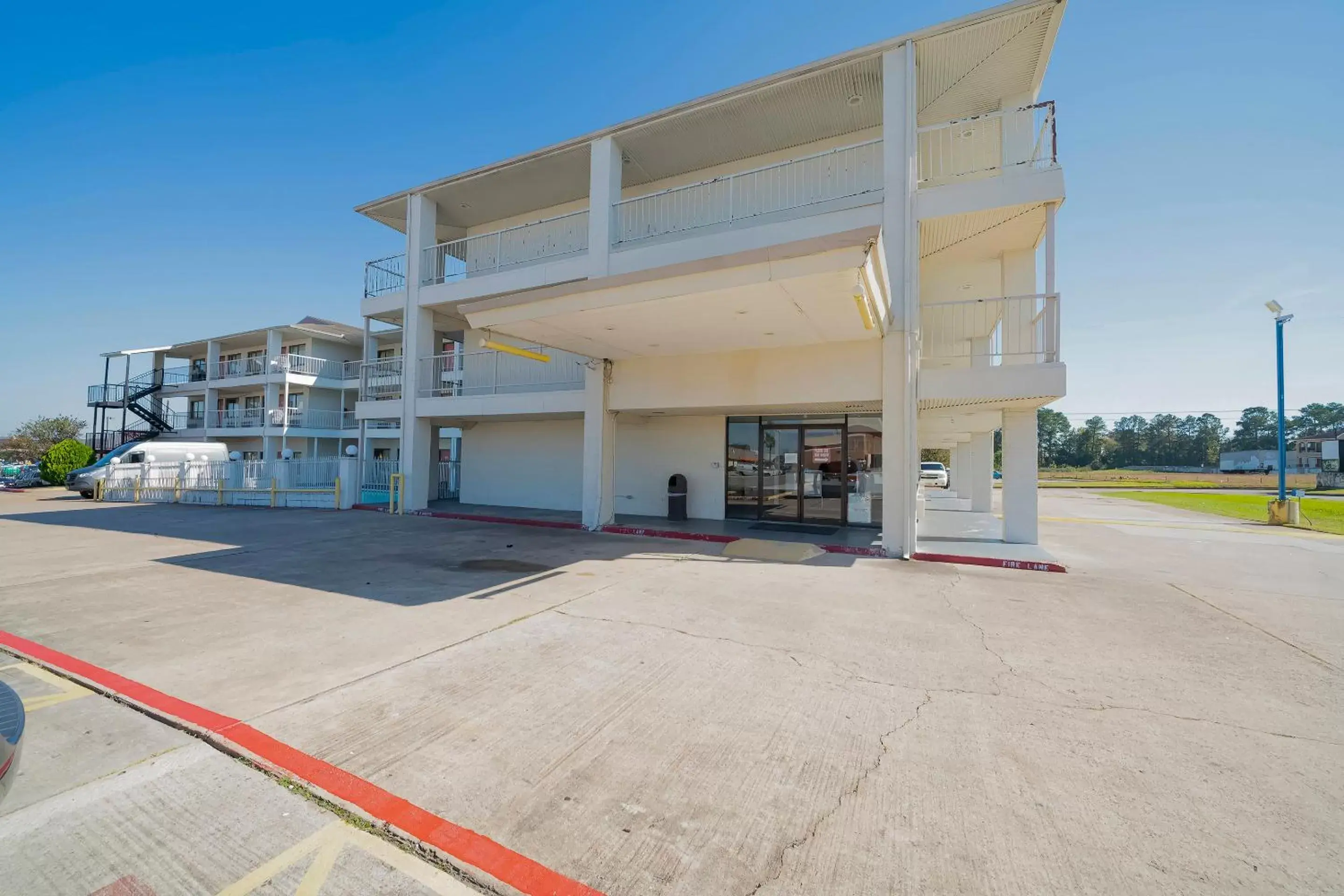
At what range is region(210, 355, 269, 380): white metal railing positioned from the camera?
29172mm

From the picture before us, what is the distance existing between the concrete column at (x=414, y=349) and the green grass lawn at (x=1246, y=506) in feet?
83.0

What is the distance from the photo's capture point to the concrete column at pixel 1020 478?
1069cm


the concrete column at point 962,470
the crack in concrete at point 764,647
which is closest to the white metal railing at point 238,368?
the crack in concrete at point 764,647

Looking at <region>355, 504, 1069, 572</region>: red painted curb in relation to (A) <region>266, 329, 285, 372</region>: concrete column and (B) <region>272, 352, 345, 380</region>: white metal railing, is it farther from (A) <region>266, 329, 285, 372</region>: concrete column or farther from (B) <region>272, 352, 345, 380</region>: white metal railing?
(A) <region>266, 329, 285, 372</region>: concrete column

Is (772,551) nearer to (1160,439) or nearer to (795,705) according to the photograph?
(795,705)

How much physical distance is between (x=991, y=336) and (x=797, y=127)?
7749mm

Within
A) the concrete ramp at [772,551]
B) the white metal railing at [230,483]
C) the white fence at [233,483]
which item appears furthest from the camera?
the white metal railing at [230,483]

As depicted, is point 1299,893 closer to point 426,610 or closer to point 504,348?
point 426,610

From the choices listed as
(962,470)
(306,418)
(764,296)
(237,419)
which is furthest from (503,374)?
(237,419)

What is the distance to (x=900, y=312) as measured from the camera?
32.6 ft

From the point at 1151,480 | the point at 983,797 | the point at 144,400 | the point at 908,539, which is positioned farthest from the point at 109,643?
the point at 1151,480

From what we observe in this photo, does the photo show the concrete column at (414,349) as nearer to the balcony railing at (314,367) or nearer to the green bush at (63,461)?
the balcony railing at (314,367)

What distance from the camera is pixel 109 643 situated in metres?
5.16

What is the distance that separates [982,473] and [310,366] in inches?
1260
